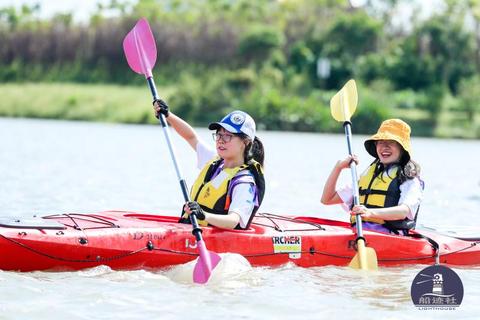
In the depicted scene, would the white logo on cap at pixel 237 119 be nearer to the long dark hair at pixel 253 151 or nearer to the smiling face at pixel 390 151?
the long dark hair at pixel 253 151

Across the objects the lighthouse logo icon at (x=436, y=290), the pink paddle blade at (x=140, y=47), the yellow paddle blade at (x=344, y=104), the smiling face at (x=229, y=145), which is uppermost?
the pink paddle blade at (x=140, y=47)

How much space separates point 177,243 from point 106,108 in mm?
32430

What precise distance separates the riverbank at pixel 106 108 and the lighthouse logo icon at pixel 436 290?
27.7 metres

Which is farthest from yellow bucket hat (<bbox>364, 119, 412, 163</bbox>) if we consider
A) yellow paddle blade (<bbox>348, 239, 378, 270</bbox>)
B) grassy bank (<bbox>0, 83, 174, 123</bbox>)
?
grassy bank (<bbox>0, 83, 174, 123</bbox>)

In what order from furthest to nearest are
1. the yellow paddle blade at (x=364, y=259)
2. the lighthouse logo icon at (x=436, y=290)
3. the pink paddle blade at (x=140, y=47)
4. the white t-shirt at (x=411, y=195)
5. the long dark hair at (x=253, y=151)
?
the pink paddle blade at (x=140, y=47), the white t-shirt at (x=411, y=195), the yellow paddle blade at (x=364, y=259), the long dark hair at (x=253, y=151), the lighthouse logo icon at (x=436, y=290)

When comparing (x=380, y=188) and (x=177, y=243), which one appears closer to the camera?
(x=177, y=243)

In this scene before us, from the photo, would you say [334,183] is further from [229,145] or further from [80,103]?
[80,103]

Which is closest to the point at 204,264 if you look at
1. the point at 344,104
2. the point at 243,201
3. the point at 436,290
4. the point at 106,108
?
the point at 243,201

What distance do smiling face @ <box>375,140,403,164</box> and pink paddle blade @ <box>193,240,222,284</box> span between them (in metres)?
1.49

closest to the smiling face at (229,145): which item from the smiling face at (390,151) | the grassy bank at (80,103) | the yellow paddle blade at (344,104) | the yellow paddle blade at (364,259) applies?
the yellow paddle blade at (364,259)

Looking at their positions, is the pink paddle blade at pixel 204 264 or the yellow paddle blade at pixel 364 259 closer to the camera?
the pink paddle blade at pixel 204 264

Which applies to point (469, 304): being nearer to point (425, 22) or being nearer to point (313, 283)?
point (313, 283)

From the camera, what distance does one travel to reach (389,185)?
6379 mm

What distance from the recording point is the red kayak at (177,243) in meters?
5.43
